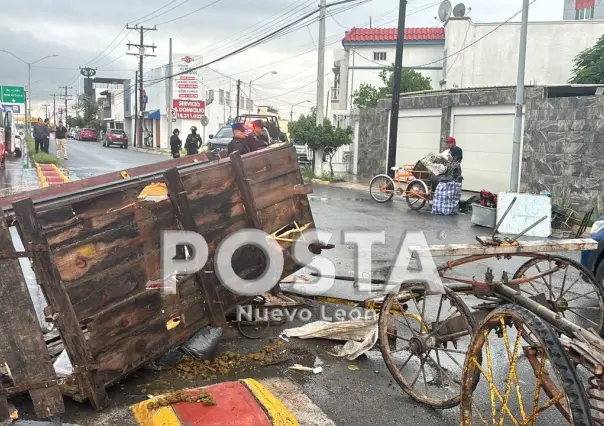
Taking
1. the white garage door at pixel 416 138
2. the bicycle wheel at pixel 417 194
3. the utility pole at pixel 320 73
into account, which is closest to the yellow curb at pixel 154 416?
the bicycle wheel at pixel 417 194

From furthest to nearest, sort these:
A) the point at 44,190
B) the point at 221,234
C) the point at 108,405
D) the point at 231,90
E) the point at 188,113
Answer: the point at 231,90
the point at 188,113
the point at 44,190
the point at 221,234
the point at 108,405

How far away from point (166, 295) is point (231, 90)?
64342mm

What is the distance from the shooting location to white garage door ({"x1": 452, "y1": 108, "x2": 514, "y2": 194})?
16.9 metres

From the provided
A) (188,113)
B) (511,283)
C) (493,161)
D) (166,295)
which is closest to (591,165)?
(493,161)

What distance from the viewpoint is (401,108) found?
70.3 ft

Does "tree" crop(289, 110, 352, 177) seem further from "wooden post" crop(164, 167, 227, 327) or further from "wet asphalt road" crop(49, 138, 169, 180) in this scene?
"wooden post" crop(164, 167, 227, 327)

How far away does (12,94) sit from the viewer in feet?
96.1

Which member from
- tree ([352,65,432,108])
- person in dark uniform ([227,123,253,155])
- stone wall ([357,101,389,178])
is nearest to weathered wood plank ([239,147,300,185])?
person in dark uniform ([227,123,253,155])

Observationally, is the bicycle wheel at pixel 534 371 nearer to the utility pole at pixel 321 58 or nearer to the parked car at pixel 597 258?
the parked car at pixel 597 258

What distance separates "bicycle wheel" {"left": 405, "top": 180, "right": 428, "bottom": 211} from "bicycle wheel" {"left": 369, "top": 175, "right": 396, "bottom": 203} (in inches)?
37.6

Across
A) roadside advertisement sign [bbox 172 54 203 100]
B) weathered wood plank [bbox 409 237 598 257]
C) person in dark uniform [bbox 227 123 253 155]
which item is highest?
roadside advertisement sign [bbox 172 54 203 100]

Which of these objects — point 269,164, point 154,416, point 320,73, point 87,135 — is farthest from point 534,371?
point 87,135

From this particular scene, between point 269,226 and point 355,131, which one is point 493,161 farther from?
point 269,226

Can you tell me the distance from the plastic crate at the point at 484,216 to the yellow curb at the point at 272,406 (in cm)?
935
